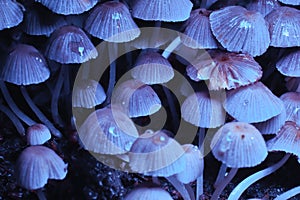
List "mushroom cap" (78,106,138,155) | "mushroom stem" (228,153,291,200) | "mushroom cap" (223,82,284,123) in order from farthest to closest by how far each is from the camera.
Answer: "mushroom stem" (228,153,291,200) → "mushroom cap" (223,82,284,123) → "mushroom cap" (78,106,138,155)

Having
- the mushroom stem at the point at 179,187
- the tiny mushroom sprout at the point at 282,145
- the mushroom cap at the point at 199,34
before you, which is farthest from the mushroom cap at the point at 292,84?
the mushroom stem at the point at 179,187

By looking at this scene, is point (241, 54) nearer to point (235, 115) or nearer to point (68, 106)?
point (235, 115)

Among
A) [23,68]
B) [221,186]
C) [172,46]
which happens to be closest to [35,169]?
[23,68]

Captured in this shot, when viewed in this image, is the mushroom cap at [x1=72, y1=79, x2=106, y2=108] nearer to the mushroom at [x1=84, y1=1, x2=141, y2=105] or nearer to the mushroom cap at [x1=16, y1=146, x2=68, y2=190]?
the mushroom at [x1=84, y1=1, x2=141, y2=105]

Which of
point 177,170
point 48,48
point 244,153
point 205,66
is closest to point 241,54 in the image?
point 205,66

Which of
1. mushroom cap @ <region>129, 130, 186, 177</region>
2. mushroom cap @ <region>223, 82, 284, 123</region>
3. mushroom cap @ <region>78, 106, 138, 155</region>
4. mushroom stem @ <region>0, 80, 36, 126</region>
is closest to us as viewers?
mushroom cap @ <region>129, 130, 186, 177</region>

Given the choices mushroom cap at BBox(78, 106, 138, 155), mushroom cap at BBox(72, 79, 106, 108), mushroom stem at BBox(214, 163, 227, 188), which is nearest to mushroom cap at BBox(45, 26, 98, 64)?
mushroom cap at BBox(72, 79, 106, 108)
